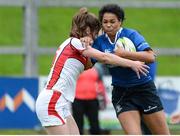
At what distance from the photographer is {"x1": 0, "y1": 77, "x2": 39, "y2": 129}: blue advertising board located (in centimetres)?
1599

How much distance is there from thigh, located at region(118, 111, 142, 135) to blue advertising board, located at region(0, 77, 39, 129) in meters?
6.28

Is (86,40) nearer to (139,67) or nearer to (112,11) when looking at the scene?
(112,11)

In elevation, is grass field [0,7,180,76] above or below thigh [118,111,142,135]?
below

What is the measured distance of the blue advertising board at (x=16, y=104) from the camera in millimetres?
15992

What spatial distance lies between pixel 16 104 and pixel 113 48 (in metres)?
6.66

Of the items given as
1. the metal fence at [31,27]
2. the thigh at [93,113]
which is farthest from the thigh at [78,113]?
the metal fence at [31,27]

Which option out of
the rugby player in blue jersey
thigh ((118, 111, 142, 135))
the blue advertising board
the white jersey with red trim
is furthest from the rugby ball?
the blue advertising board

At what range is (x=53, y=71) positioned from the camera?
30.6ft

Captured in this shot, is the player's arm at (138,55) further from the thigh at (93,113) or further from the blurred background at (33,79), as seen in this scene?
the blurred background at (33,79)

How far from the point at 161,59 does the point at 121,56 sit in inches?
715

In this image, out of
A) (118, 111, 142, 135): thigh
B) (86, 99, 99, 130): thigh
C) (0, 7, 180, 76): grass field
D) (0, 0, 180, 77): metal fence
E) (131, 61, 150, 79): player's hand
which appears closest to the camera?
(131, 61, 150, 79): player's hand

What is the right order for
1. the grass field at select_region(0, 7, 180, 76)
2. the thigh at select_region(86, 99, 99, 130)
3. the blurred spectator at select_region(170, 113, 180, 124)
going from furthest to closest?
the grass field at select_region(0, 7, 180, 76), the thigh at select_region(86, 99, 99, 130), the blurred spectator at select_region(170, 113, 180, 124)

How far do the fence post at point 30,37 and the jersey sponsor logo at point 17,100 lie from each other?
1.09m

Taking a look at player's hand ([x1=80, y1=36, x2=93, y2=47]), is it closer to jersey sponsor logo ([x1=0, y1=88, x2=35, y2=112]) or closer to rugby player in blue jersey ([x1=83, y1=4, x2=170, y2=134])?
rugby player in blue jersey ([x1=83, y1=4, x2=170, y2=134])
